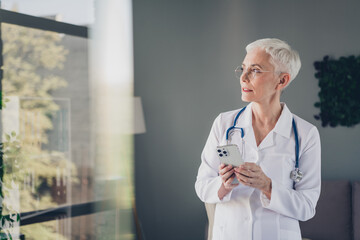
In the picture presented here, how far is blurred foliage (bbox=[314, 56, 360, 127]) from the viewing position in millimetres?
3303

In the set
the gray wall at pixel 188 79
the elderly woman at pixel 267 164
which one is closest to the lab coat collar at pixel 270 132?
the elderly woman at pixel 267 164

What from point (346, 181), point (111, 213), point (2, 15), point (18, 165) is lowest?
point (111, 213)

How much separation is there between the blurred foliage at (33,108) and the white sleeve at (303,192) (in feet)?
6.26

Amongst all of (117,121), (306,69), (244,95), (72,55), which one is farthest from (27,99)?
(306,69)

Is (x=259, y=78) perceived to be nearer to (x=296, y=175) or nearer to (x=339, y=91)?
(x=296, y=175)

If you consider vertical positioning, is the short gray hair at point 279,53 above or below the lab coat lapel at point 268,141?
above

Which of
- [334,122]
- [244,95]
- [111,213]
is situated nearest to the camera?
[244,95]

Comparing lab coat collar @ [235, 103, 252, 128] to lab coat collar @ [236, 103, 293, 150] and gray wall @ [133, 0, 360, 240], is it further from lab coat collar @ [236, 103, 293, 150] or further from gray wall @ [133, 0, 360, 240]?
gray wall @ [133, 0, 360, 240]

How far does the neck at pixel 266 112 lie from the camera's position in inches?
59.0

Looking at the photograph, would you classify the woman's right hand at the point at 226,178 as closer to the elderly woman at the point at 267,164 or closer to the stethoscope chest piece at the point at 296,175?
the elderly woman at the point at 267,164

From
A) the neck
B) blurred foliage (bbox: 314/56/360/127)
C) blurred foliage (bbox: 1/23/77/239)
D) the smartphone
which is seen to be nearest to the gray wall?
blurred foliage (bbox: 314/56/360/127)

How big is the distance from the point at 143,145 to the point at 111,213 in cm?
66

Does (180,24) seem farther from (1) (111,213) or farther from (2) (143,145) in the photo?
(1) (111,213)

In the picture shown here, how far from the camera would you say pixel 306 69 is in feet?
11.1
